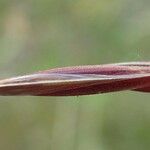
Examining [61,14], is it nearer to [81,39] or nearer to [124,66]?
[81,39]

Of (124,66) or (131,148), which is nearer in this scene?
(124,66)

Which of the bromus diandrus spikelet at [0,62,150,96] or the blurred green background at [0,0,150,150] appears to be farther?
the blurred green background at [0,0,150,150]

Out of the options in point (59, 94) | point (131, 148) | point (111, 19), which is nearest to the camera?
point (59, 94)

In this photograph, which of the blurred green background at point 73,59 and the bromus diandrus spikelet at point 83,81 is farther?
the blurred green background at point 73,59

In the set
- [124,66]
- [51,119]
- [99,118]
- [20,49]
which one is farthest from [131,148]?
[124,66]
